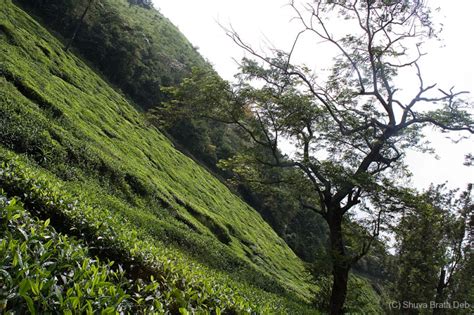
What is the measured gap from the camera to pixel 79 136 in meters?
25.6

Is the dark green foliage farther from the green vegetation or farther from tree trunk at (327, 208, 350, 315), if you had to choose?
tree trunk at (327, 208, 350, 315)

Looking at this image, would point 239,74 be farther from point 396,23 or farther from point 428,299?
point 428,299

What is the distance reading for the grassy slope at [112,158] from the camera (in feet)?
61.0

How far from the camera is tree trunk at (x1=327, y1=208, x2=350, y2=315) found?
56.7 feet

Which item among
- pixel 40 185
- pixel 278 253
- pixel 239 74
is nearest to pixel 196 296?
pixel 40 185

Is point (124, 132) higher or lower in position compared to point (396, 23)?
lower

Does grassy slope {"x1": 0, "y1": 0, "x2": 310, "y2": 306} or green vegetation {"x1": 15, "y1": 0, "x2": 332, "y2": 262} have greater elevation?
green vegetation {"x1": 15, "y1": 0, "x2": 332, "y2": 262}

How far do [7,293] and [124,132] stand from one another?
38.8 m

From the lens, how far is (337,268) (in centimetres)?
1784

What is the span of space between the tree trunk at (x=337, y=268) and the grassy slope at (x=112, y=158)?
5.38m

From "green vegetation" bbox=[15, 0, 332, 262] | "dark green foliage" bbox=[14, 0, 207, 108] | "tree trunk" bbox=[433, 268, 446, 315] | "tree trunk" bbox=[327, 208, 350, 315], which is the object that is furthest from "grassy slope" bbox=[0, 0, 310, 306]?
"dark green foliage" bbox=[14, 0, 207, 108]

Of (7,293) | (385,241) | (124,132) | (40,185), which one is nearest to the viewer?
(7,293)

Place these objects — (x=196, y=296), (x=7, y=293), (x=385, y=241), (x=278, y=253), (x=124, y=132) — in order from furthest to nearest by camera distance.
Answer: (x=278, y=253) < (x=124, y=132) < (x=385, y=241) < (x=196, y=296) < (x=7, y=293)

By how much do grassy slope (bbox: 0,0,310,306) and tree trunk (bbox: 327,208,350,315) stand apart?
538 centimetres
